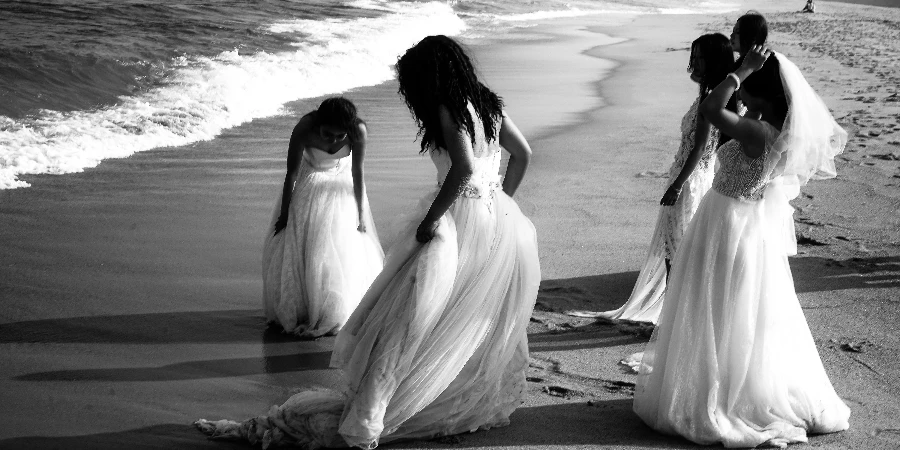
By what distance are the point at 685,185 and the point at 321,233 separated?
225 cm

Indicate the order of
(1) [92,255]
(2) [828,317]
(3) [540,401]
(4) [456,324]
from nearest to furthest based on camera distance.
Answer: (4) [456,324], (3) [540,401], (2) [828,317], (1) [92,255]

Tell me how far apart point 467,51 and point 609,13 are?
35968 millimetres

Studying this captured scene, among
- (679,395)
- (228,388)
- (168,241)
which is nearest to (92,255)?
(168,241)

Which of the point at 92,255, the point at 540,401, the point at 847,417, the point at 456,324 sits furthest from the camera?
the point at 92,255

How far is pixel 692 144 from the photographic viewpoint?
18.8 ft

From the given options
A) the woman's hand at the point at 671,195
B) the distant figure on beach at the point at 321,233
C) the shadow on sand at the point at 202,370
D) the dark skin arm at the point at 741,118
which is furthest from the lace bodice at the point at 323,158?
the dark skin arm at the point at 741,118

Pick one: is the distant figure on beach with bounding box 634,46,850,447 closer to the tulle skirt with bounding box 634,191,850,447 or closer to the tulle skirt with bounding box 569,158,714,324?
the tulle skirt with bounding box 634,191,850,447

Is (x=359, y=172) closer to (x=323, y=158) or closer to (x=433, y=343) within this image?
(x=323, y=158)

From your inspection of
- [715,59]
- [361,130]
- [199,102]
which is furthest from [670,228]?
[199,102]

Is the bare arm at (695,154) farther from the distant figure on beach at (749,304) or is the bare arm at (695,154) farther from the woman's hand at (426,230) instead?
the woman's hand at (426,230)

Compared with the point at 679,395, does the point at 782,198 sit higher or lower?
higher

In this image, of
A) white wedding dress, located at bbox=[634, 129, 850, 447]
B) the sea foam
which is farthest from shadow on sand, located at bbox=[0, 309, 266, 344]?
the sea foam

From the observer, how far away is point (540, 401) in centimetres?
473

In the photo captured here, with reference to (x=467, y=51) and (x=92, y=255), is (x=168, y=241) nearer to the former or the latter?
(x=92, y=255)
